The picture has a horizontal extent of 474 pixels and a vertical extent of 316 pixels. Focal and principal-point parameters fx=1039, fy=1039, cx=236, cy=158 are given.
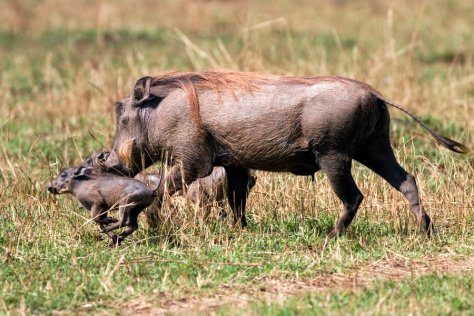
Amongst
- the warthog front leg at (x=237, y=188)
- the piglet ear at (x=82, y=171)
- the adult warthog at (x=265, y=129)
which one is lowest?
the warthog front leg at (x=237, y=188)

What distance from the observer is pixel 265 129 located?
6.39 metres

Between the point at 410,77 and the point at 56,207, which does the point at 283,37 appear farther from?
the point at 56,207

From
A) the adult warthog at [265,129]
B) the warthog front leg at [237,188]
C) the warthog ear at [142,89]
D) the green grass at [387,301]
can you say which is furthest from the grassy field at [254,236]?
the warthog ear at [142,89]

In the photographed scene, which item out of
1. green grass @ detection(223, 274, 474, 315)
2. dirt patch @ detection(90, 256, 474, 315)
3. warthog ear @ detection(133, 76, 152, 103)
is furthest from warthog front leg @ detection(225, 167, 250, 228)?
green grass @ detection(223, 274, 474, 315)

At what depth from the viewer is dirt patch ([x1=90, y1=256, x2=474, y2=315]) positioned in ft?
16.7

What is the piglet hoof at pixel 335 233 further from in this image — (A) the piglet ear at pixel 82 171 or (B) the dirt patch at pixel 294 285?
(A) the piglet ear at pixel 82 171

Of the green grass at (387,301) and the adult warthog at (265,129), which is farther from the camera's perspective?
the adult warthog at (265,129)

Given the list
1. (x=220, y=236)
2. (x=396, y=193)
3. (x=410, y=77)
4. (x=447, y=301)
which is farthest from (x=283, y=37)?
(x=447, y=301)

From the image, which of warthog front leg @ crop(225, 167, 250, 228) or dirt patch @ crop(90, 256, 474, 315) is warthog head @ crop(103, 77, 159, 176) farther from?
dirt patch @ crop(90, 256, 474, 315)

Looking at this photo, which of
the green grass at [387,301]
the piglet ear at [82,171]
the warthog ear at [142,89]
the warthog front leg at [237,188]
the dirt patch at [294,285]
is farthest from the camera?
the warthog front leg at [237,188]

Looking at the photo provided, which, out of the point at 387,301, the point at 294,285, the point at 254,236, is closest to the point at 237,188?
the point at 254,236

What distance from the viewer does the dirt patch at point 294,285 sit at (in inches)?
200

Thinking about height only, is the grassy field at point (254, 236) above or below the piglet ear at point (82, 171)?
below

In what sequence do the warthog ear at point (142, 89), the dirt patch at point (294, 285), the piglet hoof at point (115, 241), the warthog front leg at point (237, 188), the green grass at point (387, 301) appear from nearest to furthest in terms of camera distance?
the green grass at point (387, 301) < the dirt patch at point (294, 285) < the piglet hoof at point (115, 241) < the warthog ear at point (142, 89) < the warthog front leg at point (237, 188)
